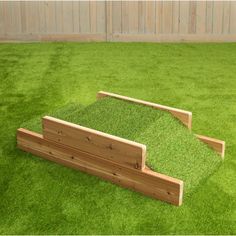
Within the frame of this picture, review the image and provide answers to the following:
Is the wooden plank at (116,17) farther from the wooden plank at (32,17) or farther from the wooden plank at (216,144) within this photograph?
the wooden plank at (216,144)

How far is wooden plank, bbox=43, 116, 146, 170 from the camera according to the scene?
3.62 m

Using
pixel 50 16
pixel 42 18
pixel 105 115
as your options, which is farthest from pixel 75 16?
pixel 105 115

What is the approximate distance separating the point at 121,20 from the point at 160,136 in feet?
17.2

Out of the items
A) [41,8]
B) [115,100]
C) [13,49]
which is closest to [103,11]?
[41,8]

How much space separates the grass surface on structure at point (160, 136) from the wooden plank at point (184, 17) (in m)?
4.74

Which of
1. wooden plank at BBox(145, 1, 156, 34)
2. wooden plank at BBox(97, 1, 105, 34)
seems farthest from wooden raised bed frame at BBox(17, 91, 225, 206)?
wooden plank at BBox(97, 1, 105, 34)

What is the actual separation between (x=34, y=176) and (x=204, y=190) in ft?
4.67

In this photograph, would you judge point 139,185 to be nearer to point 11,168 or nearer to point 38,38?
point 11,168

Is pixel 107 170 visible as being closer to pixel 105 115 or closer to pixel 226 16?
pixel 105 115

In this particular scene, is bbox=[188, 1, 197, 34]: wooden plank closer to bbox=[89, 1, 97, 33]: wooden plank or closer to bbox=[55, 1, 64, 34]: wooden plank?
bbox=[89, 1, 97, 33]: wooden plank

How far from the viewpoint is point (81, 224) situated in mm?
3387

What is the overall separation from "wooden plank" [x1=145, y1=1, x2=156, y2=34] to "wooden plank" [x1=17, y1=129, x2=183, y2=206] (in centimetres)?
499

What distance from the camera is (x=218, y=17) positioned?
28.9 feet

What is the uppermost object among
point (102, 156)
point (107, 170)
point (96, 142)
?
point (96, 142)
